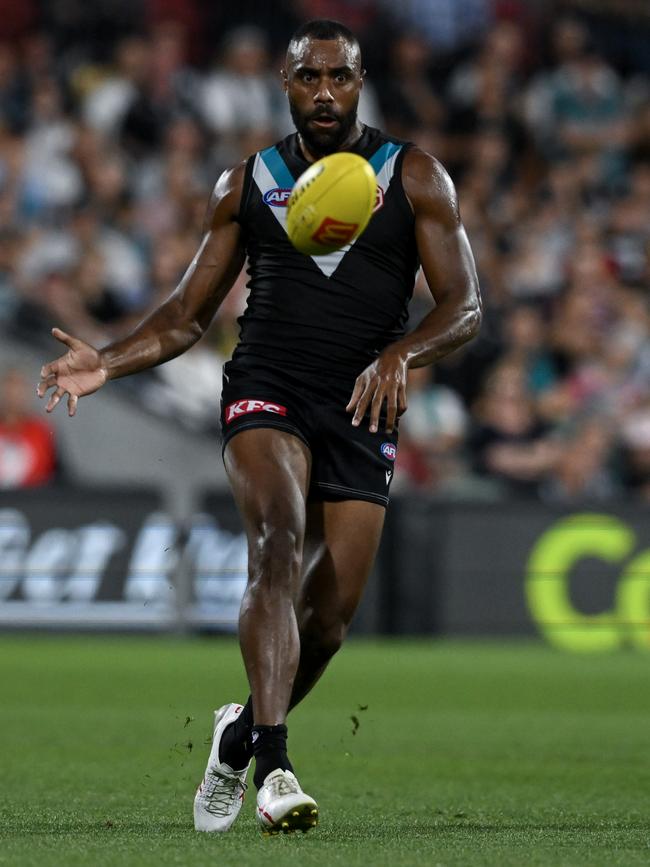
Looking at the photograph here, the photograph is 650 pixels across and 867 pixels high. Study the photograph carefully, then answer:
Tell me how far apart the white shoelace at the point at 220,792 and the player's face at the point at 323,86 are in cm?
218

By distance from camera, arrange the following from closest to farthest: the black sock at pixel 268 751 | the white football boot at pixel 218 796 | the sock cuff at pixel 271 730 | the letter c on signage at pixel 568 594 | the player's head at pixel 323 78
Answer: the black sock at pixel 268 751 < the sock cuff at pixel 271 730 < the white football boot at pixel 218 796 < the player's head at pixel 323 78 < the letter c on signage at pixel 568 594

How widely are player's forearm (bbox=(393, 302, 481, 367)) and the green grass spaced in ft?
5.02

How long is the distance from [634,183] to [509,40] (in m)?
2.11

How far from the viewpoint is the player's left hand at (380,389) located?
5.74 metres

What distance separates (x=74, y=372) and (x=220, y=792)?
57.9 inches

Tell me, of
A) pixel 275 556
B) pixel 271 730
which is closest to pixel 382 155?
pixel 275 556

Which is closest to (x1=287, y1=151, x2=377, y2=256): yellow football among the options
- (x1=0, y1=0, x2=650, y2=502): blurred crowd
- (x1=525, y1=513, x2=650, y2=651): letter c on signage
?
(x1=525, y1=513, x2=650, y2=651): letter c on signage

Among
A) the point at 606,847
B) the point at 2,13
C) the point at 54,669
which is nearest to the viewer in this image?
the point at 606,847

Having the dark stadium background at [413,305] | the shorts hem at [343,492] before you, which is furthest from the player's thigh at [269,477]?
the dark stadium background at [413,305]

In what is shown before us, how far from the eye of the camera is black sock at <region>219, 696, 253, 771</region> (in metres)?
5.84

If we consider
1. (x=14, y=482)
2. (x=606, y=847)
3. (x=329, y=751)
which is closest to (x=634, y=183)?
(x=14, y=482)

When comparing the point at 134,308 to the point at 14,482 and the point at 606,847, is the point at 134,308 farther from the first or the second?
the point at 606,847

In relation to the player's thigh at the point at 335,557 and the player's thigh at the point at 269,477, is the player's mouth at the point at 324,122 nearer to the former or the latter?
the player's thigh at the point at 269,477

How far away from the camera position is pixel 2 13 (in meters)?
19.3
